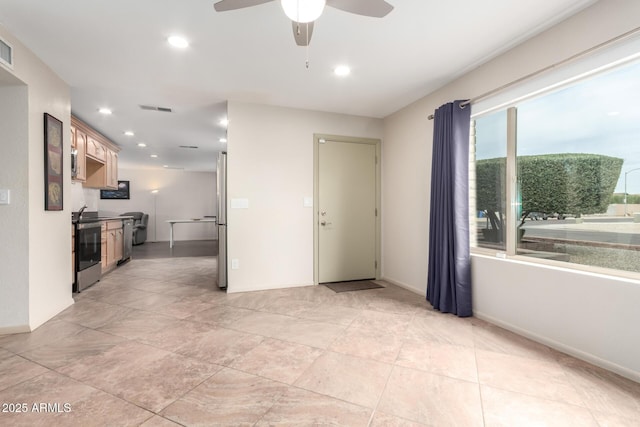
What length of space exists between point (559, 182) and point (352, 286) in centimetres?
262

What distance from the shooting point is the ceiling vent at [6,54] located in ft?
7.40

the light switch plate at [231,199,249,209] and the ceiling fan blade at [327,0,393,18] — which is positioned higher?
the ceiling fan blade at [327,0,393,18]

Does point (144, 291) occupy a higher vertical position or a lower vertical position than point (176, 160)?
lower

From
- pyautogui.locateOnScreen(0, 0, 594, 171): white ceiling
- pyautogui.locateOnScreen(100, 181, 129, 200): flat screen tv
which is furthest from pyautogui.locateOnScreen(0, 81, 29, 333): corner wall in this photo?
pyautogui.locateOnScreen(100, 181, 129, 200): flat screen tv

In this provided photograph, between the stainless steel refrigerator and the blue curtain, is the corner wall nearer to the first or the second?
the stainless steel refrigerator

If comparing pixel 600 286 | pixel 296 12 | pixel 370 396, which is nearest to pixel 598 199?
pixel 600 286

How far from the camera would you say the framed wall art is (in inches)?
111

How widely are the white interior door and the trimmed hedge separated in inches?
68.7

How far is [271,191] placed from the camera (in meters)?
4.00

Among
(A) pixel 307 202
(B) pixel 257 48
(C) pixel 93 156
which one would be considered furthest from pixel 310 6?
(C) pixel 93 156

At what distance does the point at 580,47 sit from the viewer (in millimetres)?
2096

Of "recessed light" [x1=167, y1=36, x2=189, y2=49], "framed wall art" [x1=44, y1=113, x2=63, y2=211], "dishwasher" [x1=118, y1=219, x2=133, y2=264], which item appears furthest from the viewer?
"dishwasher" [x1=118, y1=219, x2=133, y2=264]

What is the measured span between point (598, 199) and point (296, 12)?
246 centimetres

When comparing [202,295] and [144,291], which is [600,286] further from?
[144,291]
